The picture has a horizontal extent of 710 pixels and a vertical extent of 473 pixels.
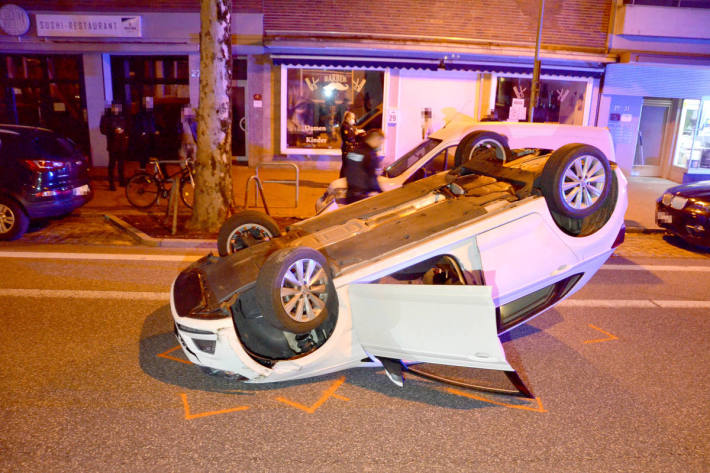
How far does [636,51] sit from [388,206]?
586 inches

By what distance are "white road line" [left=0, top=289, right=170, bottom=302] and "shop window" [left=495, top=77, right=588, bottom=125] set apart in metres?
13.7

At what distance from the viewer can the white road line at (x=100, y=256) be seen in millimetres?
7977

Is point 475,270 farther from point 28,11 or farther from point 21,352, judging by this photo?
point 28,11

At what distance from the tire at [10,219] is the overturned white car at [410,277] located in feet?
17.0

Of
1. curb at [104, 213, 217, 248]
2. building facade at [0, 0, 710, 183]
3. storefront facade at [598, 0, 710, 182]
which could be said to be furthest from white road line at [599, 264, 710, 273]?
storefront facade at [598, 0, 710, 182]

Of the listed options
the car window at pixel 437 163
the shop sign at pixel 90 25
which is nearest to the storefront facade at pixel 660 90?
the car window at pixel 437 163

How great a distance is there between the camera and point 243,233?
18.3ft

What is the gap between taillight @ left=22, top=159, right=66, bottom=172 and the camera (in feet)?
28.8

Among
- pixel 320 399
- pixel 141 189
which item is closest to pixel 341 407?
pixel 320 399

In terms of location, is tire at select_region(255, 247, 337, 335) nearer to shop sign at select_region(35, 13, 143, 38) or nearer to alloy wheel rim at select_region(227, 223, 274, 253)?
alloy wheel rim at select_region(227, 223, 274, 253)

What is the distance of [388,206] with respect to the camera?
18.2 feet

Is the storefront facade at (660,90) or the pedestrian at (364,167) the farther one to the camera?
the storefront facade at (660,90)

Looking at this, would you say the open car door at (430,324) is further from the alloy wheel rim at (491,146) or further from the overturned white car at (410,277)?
the alloy wheel rim at (491,146)

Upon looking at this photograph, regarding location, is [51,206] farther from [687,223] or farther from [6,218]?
[687,223]
